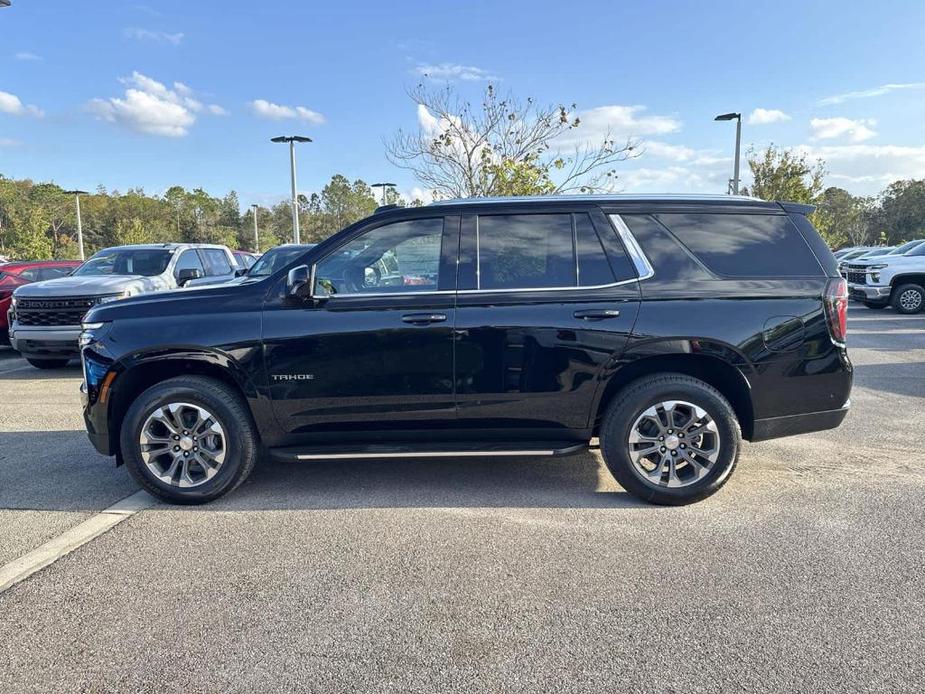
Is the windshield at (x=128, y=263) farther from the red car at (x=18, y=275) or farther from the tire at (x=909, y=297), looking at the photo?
the tire at (x=909, y=297)

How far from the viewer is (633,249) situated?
4.04 m

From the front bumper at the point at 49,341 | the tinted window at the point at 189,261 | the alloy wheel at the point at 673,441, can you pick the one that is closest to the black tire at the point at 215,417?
the alloy wheel at the point at 673,441

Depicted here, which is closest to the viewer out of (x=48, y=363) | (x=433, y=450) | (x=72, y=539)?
(x=72, y=539)

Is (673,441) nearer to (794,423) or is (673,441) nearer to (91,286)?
(794,423)

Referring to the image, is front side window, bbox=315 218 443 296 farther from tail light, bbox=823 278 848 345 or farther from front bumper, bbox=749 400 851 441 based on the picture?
tail light, bbox=823 278 848 345

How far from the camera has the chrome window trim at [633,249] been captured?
3996mm

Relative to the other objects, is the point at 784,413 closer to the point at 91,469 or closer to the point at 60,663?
the point at 60,663

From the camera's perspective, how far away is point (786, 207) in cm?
417

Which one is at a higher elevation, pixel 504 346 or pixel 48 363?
pixel 504 346

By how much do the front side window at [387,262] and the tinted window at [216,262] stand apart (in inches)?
315

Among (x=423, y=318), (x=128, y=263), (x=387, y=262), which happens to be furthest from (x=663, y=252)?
(x=128, y=263)

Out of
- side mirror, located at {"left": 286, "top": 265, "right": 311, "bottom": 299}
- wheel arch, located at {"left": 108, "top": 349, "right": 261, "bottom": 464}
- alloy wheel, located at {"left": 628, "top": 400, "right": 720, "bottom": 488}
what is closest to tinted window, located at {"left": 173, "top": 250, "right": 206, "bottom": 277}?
wheel arch, located at {"left": 108, "top": 349, "right": 261, "bottom": 464}

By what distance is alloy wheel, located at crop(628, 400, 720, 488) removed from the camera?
395 centimetres

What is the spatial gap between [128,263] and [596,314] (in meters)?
8.80
